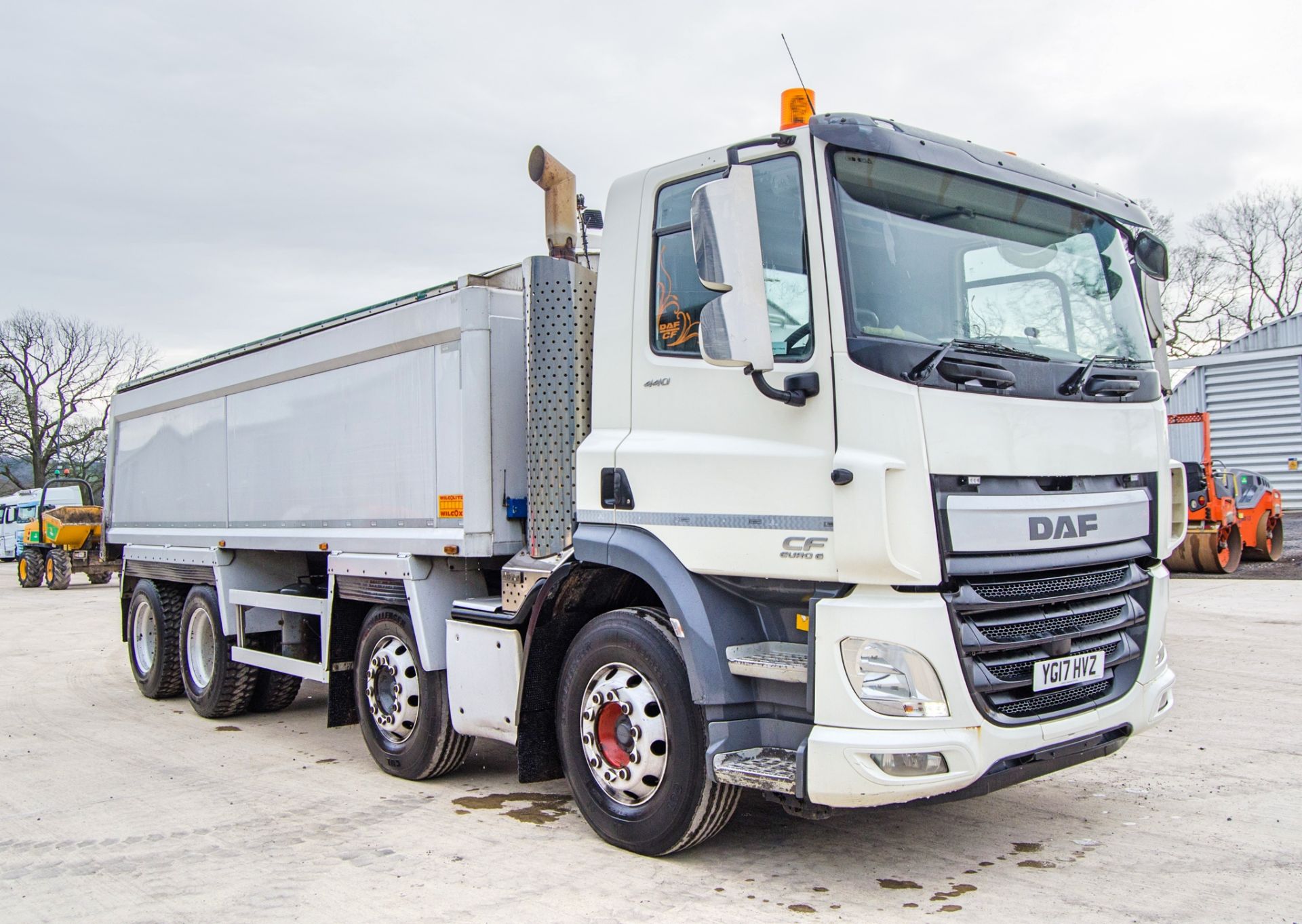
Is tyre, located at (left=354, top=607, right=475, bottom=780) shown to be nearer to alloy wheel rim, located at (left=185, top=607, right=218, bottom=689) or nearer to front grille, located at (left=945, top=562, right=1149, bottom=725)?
alloy wheel rim, located at (left=185, top=607, right=218, bottom=689)

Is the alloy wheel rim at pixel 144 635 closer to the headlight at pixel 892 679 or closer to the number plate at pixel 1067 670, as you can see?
the headlight at pixel 892 679

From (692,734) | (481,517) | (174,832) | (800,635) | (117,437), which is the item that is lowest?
(174,832)

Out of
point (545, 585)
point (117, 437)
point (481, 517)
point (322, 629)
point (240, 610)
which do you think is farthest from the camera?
point (117, 437)

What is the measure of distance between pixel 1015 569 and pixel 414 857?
2876mm

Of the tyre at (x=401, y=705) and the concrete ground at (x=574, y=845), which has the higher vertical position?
the tyre at (x=401, y=705)

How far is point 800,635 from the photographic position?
4.43m

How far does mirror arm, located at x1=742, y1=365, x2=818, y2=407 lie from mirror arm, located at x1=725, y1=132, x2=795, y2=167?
2.84 feet

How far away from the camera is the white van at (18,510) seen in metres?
36.4

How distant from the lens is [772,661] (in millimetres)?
4328

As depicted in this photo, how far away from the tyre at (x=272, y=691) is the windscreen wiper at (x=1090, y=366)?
6555 millimetres

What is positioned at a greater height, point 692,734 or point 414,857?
point 692,734

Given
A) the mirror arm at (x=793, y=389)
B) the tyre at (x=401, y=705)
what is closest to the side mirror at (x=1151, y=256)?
the mirror arm at (x=793, y=389)

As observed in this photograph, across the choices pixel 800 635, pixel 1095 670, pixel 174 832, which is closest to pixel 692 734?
pixel 800 635

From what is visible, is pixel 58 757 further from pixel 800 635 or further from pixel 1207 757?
pixel 1207 757
